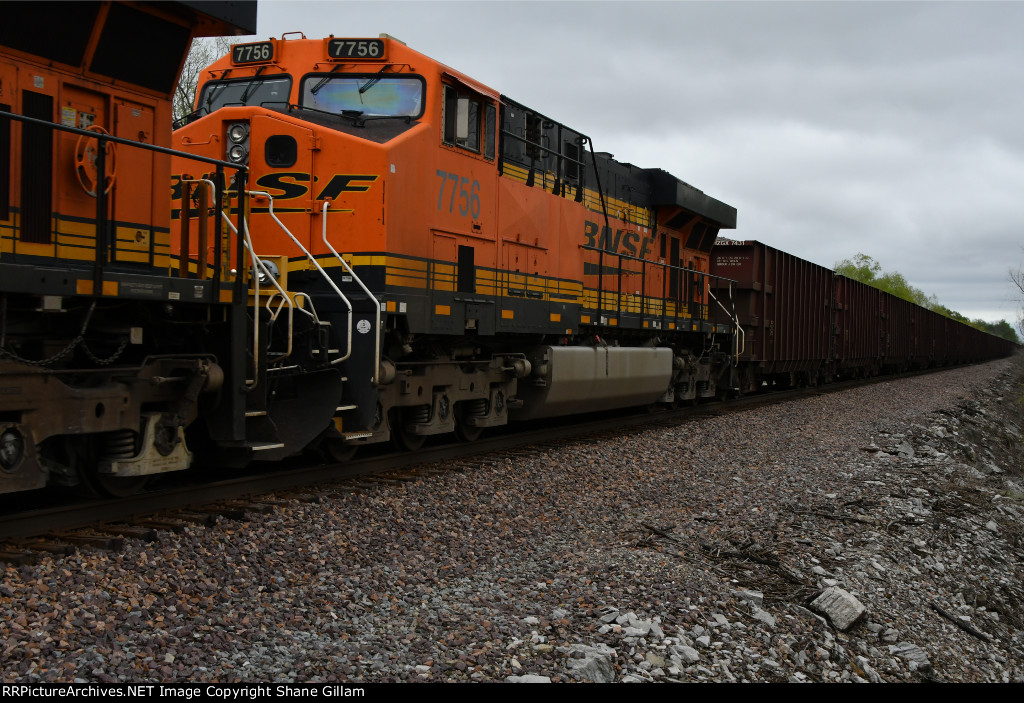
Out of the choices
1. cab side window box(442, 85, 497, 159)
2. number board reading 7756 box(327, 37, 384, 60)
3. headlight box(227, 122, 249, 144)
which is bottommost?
headlight box(227, 122, 249, 144)

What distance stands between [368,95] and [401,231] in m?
1.37

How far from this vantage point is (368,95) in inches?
303

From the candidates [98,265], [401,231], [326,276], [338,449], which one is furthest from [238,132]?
[98,265]

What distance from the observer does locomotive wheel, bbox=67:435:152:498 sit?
502 cm

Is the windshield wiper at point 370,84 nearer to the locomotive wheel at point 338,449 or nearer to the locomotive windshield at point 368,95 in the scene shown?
the locomotive windshield at point 368,95

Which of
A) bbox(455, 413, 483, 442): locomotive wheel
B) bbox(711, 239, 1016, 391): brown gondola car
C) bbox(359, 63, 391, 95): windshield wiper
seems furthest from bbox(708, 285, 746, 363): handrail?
bbox(359, 63, 391, 95): windshield wiper

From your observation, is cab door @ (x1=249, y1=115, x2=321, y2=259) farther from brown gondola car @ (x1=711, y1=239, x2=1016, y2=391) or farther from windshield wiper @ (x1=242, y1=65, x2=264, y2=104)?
brown gondola car @ (x1=711, y1=239, x2=1016, y2=391)

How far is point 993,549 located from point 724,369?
9.28 metres

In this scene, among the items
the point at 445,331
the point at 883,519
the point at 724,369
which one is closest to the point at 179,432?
the point at 445,331

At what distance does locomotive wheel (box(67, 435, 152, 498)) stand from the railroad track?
104 mm

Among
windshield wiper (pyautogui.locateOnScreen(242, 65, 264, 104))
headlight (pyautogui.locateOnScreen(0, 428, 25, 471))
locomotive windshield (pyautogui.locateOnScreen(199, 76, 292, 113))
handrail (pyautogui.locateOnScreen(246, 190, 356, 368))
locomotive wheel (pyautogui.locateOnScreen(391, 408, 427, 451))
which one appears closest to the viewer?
headlight (pyautogui.locateOnScreen(0, 428, 25, 471))

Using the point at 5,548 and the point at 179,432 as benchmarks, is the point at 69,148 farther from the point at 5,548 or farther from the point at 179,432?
the point at 5,548

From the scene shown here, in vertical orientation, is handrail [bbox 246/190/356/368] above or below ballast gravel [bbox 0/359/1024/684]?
above

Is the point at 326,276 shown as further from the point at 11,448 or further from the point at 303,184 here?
the point at 11,448
